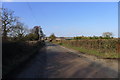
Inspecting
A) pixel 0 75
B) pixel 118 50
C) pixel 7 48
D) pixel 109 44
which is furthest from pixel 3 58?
pixel 109 44

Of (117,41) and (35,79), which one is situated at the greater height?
(117,41)

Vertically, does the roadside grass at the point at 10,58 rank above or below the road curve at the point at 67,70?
above

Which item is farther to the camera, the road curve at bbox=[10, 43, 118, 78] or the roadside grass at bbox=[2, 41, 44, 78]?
the roadside grass at bbox=[2, 41, 44, 78]

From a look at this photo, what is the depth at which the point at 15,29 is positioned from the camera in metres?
35.6

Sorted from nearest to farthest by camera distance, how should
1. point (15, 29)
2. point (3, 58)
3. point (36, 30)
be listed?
point (3, 58)
point (15, 29)
point (36, 30)

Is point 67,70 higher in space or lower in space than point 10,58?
lower

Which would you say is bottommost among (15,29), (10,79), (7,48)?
(10,79)

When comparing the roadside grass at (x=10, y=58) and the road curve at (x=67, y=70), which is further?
the roadside grass at (x=10, y=58)

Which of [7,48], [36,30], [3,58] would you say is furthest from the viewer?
[36,30]

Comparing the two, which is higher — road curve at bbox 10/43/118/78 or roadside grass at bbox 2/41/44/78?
roadside grass at bbox 2/41/44/78

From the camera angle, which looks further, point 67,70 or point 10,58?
point 10,58

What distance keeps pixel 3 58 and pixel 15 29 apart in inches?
985

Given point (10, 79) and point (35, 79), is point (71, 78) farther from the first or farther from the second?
point (10, 79)

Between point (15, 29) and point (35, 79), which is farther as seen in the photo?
point (15, 29)
